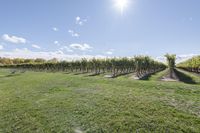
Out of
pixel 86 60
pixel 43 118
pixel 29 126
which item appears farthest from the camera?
pixel 86 60

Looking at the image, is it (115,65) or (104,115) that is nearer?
(104,115)

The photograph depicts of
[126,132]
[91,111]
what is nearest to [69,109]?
[91,111]

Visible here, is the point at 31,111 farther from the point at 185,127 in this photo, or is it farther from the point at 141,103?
the point at 185,127

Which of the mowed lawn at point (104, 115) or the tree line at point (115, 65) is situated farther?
the tree line at point (115, 65)

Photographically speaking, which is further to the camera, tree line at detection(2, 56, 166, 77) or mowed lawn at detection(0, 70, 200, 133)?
tree line at detection(2, 56, 166, 77)

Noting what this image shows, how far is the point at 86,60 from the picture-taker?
2217 inches

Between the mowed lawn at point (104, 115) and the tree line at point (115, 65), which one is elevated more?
the tree line at point (115, 65)

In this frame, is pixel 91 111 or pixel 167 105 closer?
pixel 91 111

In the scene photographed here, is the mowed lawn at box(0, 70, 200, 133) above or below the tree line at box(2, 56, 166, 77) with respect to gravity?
below

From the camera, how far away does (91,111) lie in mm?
9414

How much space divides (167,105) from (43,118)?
6839 millimetres

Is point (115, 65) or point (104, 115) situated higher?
point (115, 65)

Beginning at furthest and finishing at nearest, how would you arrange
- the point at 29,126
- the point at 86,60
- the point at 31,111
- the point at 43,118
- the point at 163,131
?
the point at 86,60 → the point at 31,111 → the point at 43,118 → the point at 29,126 → the point at 163,131

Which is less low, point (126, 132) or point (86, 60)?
point (86, 60)
